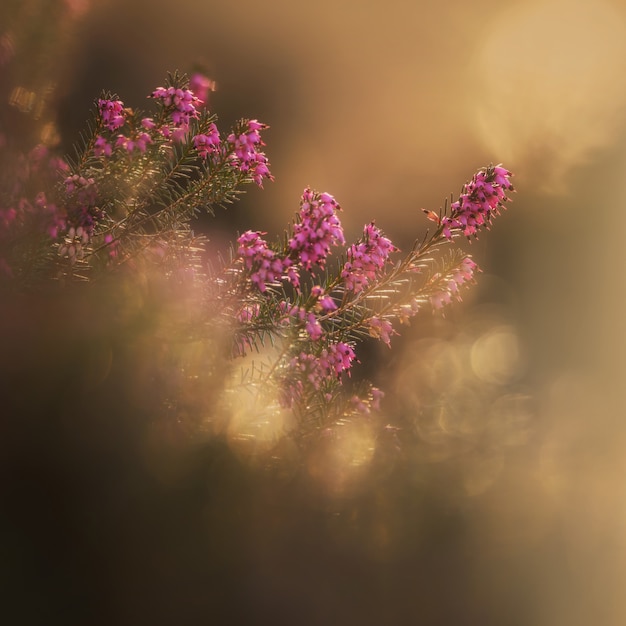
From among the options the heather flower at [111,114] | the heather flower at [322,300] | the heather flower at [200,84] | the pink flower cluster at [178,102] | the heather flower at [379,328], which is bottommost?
the heather flower at [322,300]

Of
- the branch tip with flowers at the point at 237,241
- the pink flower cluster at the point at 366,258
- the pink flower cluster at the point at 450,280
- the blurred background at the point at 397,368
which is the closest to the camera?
the blurred background at the point at 397,368

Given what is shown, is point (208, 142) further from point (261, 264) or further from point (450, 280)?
point (450, 280)

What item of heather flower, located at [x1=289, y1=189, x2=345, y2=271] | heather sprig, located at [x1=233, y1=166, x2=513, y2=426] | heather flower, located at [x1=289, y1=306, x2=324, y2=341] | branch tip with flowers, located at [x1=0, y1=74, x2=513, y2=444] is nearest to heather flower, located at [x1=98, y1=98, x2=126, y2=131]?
branch tip with flowers, located at [x1=0, y1=74, x2=513, y2=444]

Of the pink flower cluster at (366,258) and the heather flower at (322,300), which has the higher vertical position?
the pink flower cluster at (366,258)

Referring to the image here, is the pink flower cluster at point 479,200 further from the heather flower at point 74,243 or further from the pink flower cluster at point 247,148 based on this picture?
the heather flower at point 74,243

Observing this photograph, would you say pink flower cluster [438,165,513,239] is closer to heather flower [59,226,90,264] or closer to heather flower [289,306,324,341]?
heather flower [289,306,324,341]

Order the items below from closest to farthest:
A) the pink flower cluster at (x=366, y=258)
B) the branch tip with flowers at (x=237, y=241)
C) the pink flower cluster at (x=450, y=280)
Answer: the branch tip with flowers at (x=237, y=241) → the pink flower cluster at (x=366, y=258) → the pink flower cluster at (x=450, y=280)

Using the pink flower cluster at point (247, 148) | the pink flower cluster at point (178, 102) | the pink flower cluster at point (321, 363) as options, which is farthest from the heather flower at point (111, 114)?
the pink flower cluster at point (321, 363)

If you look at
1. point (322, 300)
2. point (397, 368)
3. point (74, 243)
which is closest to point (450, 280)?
point (322, 300)
